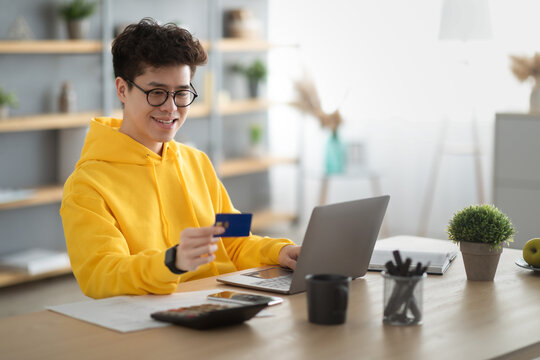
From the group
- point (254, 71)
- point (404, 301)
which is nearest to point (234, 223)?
point (404, 301)

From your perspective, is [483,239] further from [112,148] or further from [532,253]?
[112,148]

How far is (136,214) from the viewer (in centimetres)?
207

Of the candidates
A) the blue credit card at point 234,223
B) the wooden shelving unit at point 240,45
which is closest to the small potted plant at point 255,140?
the wooden shelving unit at point 240,45

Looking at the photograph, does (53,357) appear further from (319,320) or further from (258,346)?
(319,320)

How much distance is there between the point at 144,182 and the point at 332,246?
22.6 inches

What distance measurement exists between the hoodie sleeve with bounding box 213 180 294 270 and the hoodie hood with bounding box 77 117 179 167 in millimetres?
330

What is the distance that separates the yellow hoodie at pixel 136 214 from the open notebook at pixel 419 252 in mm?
260

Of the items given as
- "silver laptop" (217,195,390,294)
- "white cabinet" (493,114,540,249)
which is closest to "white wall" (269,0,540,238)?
"white cabinet" (493,114,540,249)

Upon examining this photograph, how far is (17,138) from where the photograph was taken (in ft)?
14.8

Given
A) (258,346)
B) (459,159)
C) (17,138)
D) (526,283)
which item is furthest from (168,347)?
(459,159)

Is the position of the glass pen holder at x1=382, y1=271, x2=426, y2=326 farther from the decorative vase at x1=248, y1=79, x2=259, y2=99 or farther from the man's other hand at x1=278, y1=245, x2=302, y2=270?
the decorative vase at x1=248, y1=79, x2=259, y2=99

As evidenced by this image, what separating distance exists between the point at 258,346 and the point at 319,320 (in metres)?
0.18

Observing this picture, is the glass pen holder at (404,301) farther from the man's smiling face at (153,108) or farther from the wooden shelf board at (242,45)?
the wooden shelf board at (242,45)

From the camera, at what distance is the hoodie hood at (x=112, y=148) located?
211 cm
